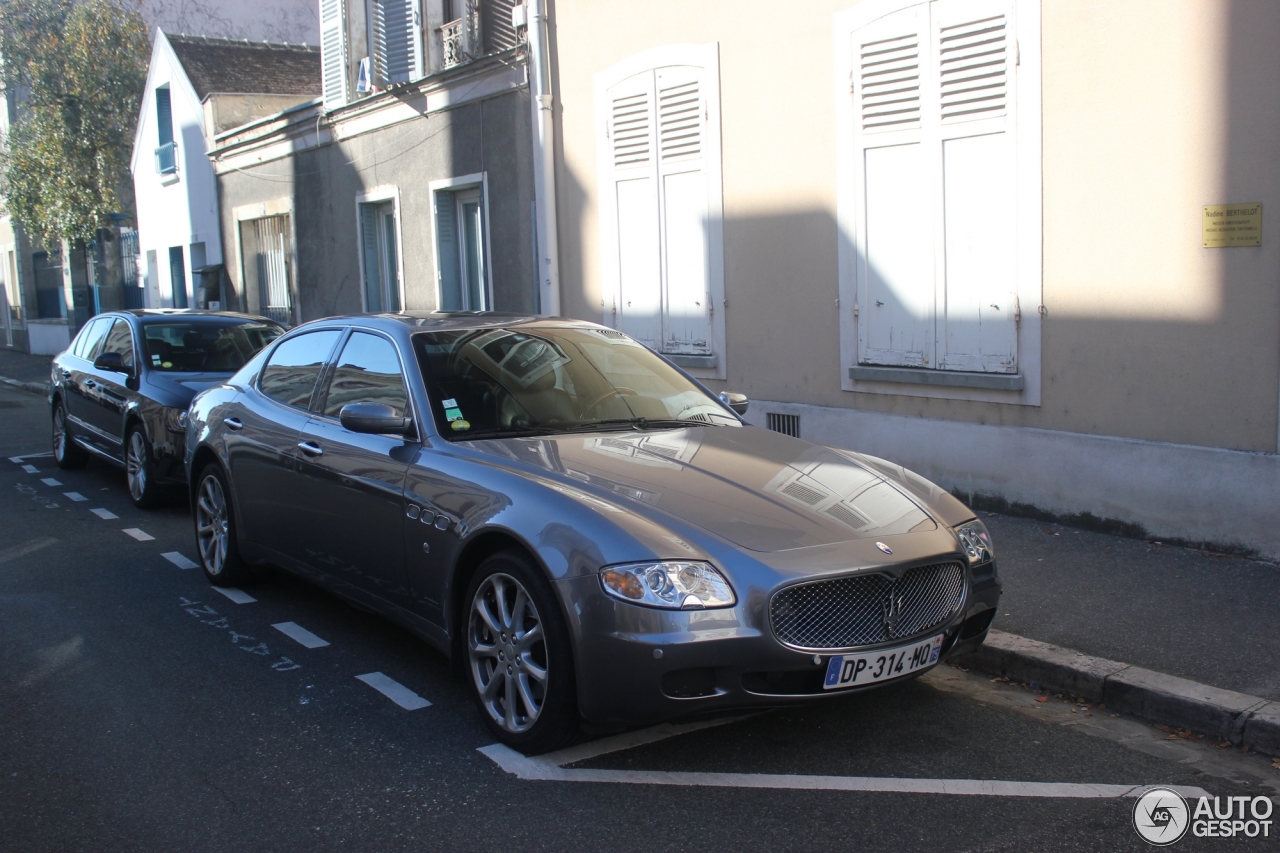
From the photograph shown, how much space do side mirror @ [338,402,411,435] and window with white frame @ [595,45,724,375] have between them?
571 cm

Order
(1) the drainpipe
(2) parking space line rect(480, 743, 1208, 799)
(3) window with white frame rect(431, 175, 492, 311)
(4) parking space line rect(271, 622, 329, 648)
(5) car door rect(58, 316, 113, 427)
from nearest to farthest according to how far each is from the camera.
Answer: (2) parking space line rect(480, 743, 1208, 799) < (4) parking space line rect(271, 622, 329, 648) < (5) car door rect(58, 316, 113, 427) < (1) the drainpipe < (3) window with white frame rect(431, 175, 492, 311)

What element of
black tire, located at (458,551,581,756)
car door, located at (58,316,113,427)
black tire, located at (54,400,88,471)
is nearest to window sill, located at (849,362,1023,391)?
black tire, located at (458,551,581,756)

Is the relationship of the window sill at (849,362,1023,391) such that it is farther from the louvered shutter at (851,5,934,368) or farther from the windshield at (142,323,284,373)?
the windshield at (142,323,284,373)

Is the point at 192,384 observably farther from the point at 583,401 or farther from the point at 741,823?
the point at 741,823

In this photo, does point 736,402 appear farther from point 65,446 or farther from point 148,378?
point 65,446

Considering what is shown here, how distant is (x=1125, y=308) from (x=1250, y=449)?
114cm

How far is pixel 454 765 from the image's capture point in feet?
13.6

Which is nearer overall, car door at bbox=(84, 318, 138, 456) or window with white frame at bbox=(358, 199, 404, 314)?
car door at bbox=(84, 318, 138, 456)

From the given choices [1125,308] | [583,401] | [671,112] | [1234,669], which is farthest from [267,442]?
[671,112]

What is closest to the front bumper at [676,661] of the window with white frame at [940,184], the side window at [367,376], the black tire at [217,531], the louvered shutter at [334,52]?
the side window at [367,376]

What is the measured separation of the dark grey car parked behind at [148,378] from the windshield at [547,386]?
4129 mm

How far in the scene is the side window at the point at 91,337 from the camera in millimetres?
10945

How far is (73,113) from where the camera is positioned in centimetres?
2320

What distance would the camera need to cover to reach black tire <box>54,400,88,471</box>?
11.6 metres
